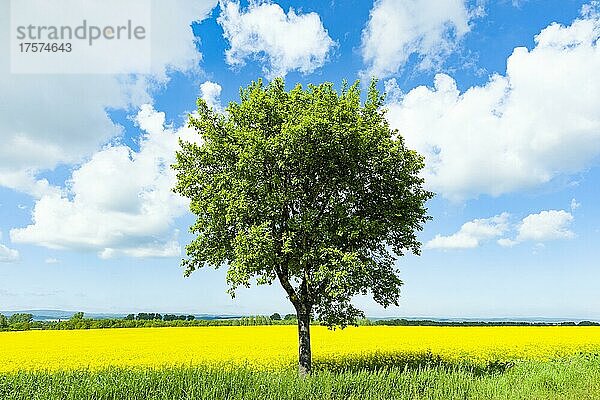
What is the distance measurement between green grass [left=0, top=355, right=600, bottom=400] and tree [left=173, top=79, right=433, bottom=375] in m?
4.38

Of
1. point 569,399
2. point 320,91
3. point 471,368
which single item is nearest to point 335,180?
point 320,91

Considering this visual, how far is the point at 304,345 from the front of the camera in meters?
20.8

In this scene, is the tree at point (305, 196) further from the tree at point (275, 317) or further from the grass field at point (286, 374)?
the tree at point (275, 317)

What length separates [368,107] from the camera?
22875 mm

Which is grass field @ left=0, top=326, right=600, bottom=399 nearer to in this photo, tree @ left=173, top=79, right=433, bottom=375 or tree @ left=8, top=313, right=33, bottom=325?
tree @ left=173, top=79, right=433, bottom=375

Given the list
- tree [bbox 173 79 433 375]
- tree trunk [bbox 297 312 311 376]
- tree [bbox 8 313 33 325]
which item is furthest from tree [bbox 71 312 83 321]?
tree trunk [bbox 297 312 311 376]

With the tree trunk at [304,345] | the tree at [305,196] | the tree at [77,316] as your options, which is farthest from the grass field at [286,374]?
the tree at [77,316]

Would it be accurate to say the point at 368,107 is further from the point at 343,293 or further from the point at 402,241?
the point at 343,293

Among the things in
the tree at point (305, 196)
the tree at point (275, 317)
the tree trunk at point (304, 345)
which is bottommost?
the tree at point (275, 317)

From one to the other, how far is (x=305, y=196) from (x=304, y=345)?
5.81 metres

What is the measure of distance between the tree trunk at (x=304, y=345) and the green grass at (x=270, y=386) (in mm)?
Answer: 4570

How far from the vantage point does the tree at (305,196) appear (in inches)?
776

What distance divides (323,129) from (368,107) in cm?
402

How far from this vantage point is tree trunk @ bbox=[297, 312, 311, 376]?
2051 centimetres
